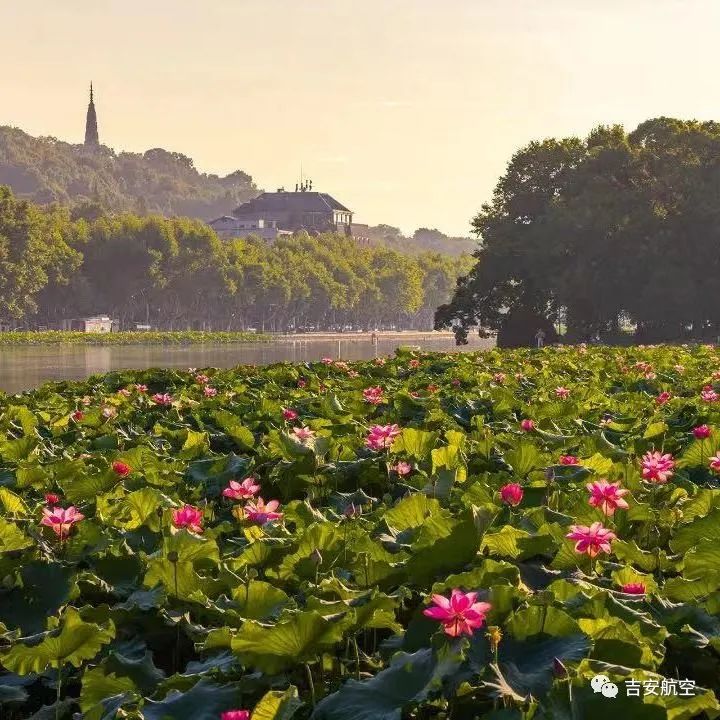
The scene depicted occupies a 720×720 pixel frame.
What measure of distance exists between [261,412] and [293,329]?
5350 inches

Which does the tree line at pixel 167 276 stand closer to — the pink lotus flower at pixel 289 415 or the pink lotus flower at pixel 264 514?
the pink lotus flower at pixel 289 415

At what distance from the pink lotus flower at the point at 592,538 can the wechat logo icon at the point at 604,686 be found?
36.0 inches

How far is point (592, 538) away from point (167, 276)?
115852 mm

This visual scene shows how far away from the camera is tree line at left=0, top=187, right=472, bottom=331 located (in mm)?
98000

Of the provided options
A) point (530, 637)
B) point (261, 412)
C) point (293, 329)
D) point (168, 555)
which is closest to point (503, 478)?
point (168, 555)

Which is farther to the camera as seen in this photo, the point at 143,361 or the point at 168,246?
the point at 168,246

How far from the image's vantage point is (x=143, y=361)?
69438 mm

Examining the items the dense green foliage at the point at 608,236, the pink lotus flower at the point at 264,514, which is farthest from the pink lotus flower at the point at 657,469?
the dense green foliage at the point at 608,236

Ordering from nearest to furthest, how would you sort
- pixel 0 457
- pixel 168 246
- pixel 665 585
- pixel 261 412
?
pixel 665 585, pixel 0 457, pixel 261 412, pixel 168 246

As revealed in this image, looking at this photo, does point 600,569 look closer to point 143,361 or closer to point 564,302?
point 564,302

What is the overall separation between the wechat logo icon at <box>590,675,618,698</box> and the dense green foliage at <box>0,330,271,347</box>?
308 ft

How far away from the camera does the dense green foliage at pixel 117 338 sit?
96.8 metres

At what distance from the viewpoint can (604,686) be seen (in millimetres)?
2033

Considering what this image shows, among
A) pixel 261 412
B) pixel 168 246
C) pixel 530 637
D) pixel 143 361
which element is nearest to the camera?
pixel 530 637
